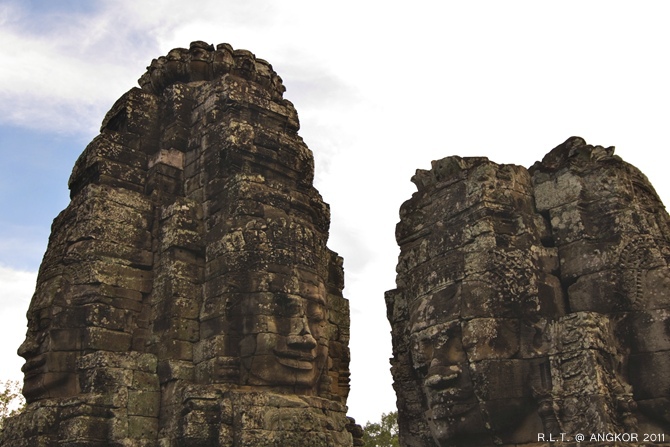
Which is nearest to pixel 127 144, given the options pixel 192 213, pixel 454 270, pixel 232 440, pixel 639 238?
pixel 192 213

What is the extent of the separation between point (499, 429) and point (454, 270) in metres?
2.12

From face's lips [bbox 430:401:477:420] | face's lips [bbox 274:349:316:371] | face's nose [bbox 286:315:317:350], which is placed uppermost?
face's nose [bbox 286:315:317:350]

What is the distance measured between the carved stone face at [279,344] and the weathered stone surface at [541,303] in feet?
5.50

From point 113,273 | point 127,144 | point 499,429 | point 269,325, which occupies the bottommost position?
point 499,429

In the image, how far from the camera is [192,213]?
38.3 ft

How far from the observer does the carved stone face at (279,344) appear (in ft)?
33.3

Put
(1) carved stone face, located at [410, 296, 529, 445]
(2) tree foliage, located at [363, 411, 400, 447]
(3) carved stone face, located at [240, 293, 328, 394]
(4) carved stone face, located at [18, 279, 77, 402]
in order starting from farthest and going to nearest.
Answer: (2) tree foliage, located at [363, 411, 400, 447] → (4) carved stone face, located at [18, 279, 77, 402] → (3) carved stone face, located at [240, 293, 328, 394] → (1) carved stone face, located at [410, 296, 529, 445]

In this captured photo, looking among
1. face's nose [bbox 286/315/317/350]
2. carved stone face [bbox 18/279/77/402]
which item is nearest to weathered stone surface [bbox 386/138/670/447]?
face's nose [bbox 286/315/317/350]

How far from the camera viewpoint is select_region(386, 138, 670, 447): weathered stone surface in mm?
8148

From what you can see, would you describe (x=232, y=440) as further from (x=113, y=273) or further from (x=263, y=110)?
(x=263, y=110)

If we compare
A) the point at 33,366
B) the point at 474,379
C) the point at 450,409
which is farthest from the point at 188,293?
the point at 474,379

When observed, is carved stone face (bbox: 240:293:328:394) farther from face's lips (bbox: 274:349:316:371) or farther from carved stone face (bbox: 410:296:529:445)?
carved stone face (bbox: 410:296:529:445)

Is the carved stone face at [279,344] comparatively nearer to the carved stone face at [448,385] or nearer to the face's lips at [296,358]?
the face's lips at [296,358]

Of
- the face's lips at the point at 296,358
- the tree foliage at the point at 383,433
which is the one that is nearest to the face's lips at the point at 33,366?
the face's lips at the point at 296,358
